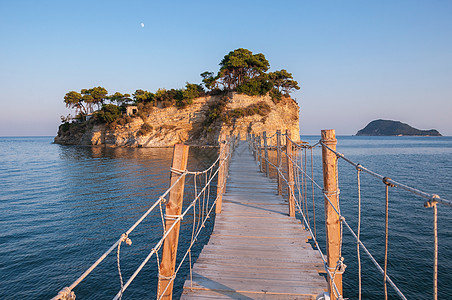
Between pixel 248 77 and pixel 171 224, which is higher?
pixel 248 77

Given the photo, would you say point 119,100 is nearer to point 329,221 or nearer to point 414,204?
point 414,204

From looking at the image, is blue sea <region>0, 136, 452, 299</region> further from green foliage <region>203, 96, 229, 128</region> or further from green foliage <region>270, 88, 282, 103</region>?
green foliage <region>270, 88, 282, 103</region>

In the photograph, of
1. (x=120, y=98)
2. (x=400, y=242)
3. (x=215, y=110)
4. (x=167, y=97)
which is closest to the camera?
(x=400, y=242)

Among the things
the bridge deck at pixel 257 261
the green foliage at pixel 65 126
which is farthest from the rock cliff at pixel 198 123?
the bridge deck at pixel 257 261

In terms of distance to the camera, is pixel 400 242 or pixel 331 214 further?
pixel 400 242

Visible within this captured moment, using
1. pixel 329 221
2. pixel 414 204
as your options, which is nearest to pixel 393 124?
pixel 414 204

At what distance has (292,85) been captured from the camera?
4769cm

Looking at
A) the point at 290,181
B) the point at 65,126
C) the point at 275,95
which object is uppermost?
the point at 275,95

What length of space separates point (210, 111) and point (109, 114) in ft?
66.2

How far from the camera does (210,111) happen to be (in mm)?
44656

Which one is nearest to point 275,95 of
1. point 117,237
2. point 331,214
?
point 117,237

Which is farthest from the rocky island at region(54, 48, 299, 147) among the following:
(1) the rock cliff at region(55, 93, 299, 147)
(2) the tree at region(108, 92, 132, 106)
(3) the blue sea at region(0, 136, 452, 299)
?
(3) the blue sea at region(0, 136, 452, 299)

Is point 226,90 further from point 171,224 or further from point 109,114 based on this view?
point 171,224

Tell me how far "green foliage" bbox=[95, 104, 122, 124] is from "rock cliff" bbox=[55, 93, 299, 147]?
56.1 inches
